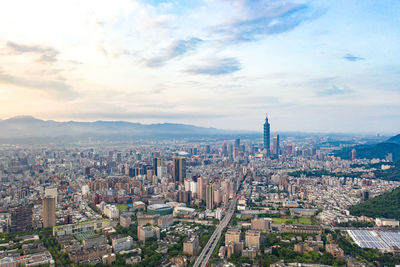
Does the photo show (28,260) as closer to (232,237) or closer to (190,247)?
(190,247)

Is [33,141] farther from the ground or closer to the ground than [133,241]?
farther from the ground

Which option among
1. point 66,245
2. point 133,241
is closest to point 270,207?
point 133,241

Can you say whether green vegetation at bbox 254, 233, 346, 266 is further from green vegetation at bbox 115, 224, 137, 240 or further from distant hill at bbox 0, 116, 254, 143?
distant hill at bbox 0, 116, 254, 143

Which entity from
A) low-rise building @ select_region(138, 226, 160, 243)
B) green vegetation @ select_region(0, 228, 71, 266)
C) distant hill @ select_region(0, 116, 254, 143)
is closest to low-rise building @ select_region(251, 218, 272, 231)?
low-rise building @ select_region(138, 226, 160, 243)

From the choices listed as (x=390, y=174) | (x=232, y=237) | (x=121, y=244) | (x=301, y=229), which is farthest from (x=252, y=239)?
(x=390, y=174)

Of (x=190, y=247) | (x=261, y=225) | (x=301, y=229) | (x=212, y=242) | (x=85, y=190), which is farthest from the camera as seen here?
(x=85, y=190)

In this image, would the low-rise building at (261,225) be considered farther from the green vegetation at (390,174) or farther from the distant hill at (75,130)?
the distant hill at (75,130)

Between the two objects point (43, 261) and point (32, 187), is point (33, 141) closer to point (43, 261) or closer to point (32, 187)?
point (32, 187)
